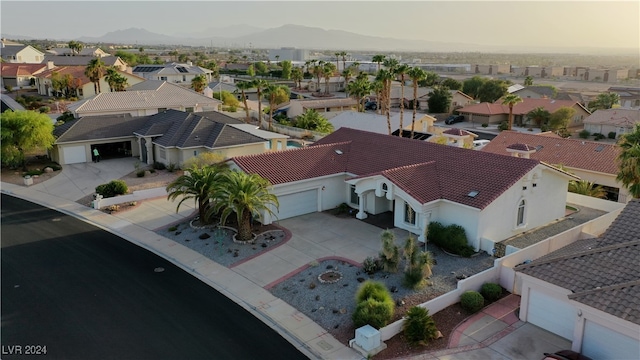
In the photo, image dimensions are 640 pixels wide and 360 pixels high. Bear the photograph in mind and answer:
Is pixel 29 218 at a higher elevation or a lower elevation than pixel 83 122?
lower

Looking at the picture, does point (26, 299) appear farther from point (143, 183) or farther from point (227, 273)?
point (143, 183)

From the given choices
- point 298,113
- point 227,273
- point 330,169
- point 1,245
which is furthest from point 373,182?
point 298,113

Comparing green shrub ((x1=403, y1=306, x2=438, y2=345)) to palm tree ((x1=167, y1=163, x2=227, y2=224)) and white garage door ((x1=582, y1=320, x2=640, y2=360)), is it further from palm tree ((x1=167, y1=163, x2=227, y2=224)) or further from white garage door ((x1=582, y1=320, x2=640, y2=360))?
palm tree ((x1=167, y1=163, x2=227, y2=224))

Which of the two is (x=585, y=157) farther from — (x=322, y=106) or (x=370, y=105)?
(x=370, y=105)

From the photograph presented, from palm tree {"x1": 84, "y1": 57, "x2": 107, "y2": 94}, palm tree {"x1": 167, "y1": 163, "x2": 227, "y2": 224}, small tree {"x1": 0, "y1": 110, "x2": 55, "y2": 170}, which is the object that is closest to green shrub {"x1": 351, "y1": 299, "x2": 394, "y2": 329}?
palm tree {"x1": 167, "y1": 163, "x2": 227, "y2": 224}

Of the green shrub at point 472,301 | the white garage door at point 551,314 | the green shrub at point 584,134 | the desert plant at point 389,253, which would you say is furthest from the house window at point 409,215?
the green shrub at point 584,134
